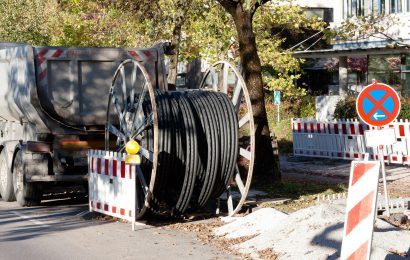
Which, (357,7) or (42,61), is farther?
(357,7)

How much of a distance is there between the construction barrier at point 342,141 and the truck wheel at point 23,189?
9225 mm

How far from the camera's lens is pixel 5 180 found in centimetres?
1836

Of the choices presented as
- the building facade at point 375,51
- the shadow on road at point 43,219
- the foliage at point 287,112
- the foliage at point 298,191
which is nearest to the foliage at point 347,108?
the foliage at point 287,112

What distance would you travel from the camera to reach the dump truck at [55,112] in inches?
668

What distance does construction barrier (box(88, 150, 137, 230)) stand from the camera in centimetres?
1384

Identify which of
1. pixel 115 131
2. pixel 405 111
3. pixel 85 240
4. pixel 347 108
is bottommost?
pixel 85 240

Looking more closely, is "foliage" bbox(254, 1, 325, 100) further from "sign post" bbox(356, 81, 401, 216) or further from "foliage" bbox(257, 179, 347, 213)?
"sign post" bbox(356, 81, 401, 216)

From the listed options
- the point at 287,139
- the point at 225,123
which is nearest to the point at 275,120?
the point at 287,139

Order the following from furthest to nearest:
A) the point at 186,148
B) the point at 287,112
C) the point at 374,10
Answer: the point at 287,112 → the point at 374,10 → the point at 186,148

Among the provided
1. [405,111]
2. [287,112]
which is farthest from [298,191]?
[287,112]

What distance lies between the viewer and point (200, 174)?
565 inches

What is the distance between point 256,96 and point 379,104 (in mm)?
5596

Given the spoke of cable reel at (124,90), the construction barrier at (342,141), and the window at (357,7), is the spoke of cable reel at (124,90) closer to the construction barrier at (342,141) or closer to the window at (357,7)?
the construction barrier at (342,141)

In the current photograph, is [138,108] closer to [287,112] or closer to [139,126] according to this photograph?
[139,126]
